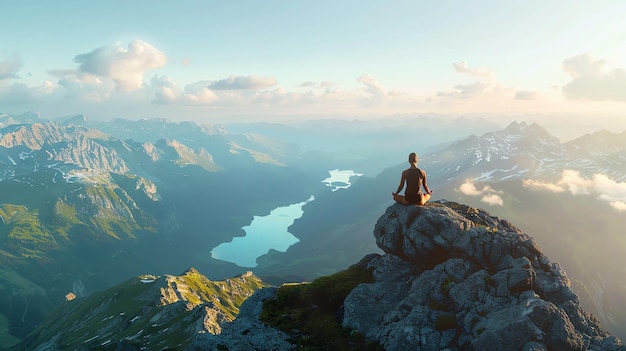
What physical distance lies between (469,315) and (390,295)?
22.7ft

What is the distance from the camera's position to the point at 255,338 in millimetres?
29219

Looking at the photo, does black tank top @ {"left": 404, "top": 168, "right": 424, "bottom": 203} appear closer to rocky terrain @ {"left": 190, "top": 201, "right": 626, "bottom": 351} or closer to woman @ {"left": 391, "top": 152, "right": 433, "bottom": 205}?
woman @ {"left": 391, "top": 152, "right": 433, "bottom": 205}

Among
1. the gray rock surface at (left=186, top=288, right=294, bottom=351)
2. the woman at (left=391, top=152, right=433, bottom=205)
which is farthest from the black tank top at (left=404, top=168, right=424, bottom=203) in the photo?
the gray rock surface at (left=186, top=288, right=294, bottom=351)

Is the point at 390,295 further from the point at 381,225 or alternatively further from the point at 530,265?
the point at 530,265

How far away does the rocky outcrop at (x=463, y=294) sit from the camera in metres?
24.3

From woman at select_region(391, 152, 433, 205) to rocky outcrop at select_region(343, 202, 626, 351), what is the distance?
107 cm

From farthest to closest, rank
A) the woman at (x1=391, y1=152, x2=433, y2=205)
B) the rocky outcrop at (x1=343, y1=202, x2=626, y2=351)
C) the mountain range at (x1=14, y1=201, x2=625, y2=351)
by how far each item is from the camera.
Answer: the woman at (x1=391, y1=152, x2=433, y2=205)
the mountain range at (x1=14, y1=201, x2=625, y2=351)
the rocky outcrop at (x1=343, y1=202, x2=626, y2=351)

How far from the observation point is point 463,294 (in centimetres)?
2780

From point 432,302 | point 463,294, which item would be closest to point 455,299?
point 463,294

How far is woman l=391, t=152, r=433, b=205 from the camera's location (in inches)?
1321

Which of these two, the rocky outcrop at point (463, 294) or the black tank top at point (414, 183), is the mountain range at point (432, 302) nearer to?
the rocky outcrop at point (463, 294)

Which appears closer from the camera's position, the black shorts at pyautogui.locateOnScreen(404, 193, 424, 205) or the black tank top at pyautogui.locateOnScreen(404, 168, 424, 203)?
the black tank top at pyautogui.locateOnScreen(404, 168, 424, 203)

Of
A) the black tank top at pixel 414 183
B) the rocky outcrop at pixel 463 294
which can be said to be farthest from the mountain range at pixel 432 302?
the black tank top at pixel 414 183

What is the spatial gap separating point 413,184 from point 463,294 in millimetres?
11065
